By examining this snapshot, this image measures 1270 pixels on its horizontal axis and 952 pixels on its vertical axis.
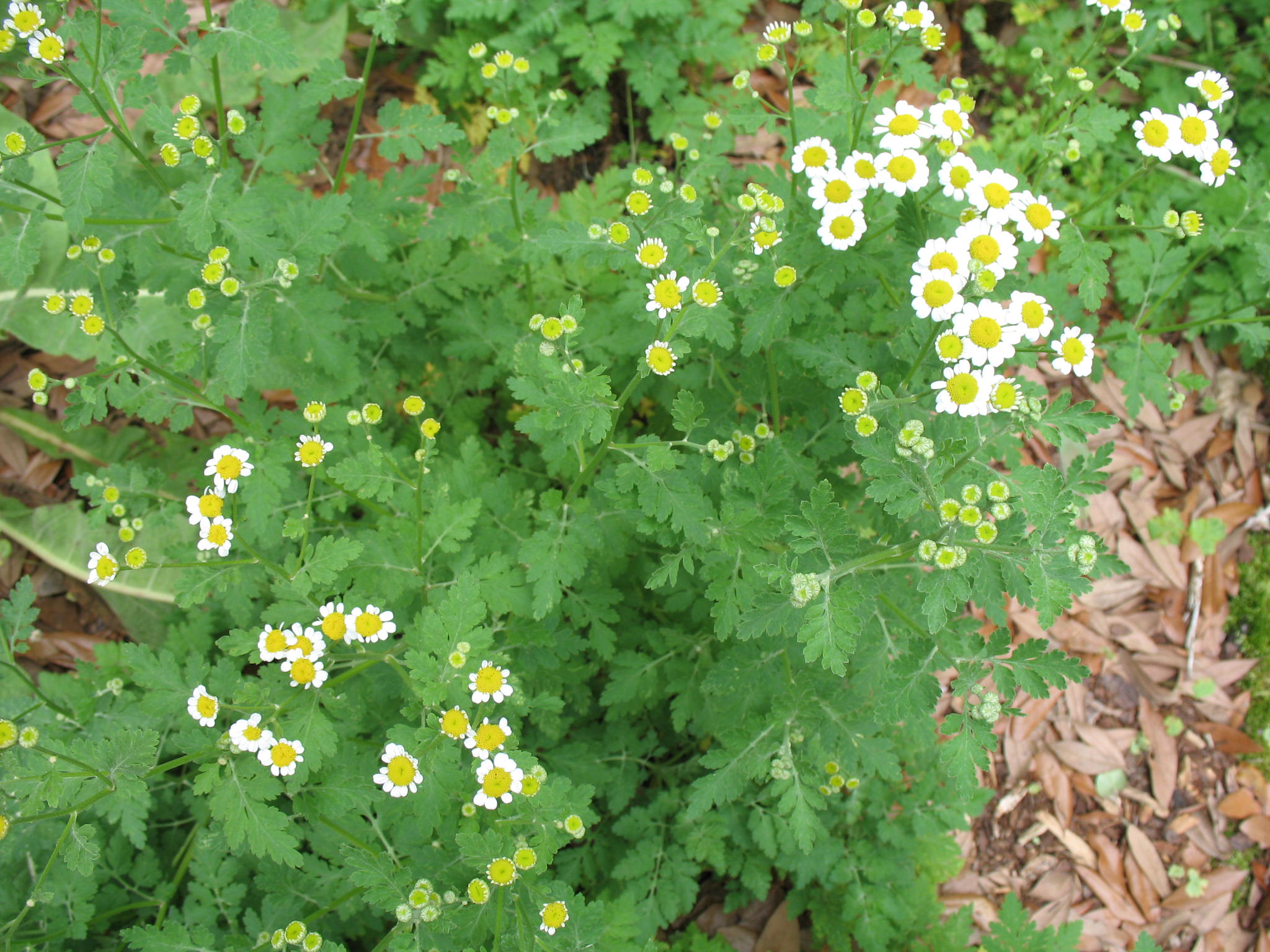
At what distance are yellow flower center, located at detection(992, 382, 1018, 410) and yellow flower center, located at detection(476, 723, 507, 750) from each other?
5.53 ft

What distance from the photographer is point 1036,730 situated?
14.5 ft

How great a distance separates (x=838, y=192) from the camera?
8.26ft

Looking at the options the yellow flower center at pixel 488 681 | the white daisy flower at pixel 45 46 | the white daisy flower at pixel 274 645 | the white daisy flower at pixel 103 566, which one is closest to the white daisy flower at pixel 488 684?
the yellow flower center at pixel 488 681

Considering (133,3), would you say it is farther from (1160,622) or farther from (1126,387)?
(1160,622)

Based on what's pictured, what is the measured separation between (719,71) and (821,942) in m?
4.77

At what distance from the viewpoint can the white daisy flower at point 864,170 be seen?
2518 mm

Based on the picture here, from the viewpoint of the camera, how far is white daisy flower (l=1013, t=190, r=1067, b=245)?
247 centimetres

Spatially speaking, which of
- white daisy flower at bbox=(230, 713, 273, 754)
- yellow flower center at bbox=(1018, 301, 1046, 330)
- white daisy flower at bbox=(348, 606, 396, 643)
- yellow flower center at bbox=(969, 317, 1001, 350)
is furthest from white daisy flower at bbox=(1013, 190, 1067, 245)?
white daisy flower at bbox=(230, 713, 273, 754)

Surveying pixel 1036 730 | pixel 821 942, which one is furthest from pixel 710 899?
pixel 1036 730

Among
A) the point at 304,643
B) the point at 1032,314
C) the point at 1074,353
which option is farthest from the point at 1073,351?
the point at 304,643

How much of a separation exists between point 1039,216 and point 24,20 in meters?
3.08

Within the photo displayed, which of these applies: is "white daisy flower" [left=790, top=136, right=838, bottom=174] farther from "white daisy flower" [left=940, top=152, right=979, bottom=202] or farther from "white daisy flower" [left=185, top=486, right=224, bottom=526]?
"white daisy flower" [left=185, top=486, right=224, bottom=526]

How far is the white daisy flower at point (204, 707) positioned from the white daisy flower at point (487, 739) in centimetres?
74

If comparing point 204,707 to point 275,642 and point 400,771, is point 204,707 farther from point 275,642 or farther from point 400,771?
point 400,771
